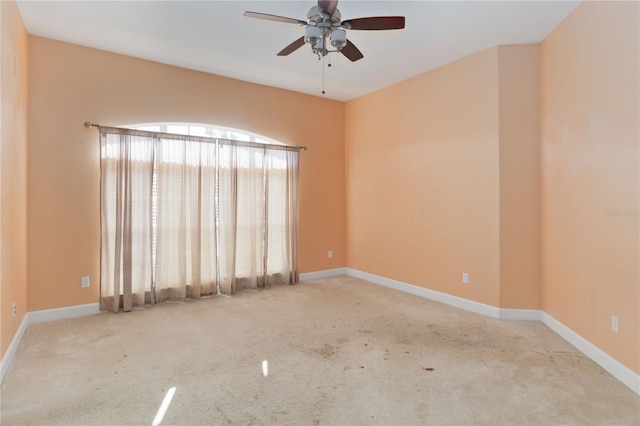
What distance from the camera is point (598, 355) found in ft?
8.75

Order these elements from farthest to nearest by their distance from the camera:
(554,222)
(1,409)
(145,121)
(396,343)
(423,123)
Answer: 1. (423,123)
2. (145,121)
3. (554,222)
4. (396,343)
5. (1,409)

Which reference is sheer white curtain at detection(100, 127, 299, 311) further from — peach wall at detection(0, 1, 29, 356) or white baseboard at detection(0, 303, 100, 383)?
peach wall at detection(0, 1, 29, 356)

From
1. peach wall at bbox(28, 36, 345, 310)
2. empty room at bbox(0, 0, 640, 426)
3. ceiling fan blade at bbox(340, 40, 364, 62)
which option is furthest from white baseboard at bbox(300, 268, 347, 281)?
ceiling fan blade at bbox(340, 40, 364, 62)

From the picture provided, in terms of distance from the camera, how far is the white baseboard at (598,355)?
2.32 metres

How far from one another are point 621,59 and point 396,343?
112 inches

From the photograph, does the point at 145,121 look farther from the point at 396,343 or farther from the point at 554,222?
the point at 554,222

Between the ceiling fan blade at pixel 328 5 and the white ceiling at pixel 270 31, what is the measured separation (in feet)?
1.21

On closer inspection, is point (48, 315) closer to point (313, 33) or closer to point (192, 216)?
point (192, 216)

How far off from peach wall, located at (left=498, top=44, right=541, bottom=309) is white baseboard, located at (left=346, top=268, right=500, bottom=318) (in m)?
0.20

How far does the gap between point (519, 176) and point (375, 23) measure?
2326 millimetres

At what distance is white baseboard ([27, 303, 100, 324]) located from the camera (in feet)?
11.5

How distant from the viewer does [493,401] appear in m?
2.15

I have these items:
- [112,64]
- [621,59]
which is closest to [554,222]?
[621,59]

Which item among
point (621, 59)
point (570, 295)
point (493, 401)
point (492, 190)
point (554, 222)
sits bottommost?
point (493, 401)
